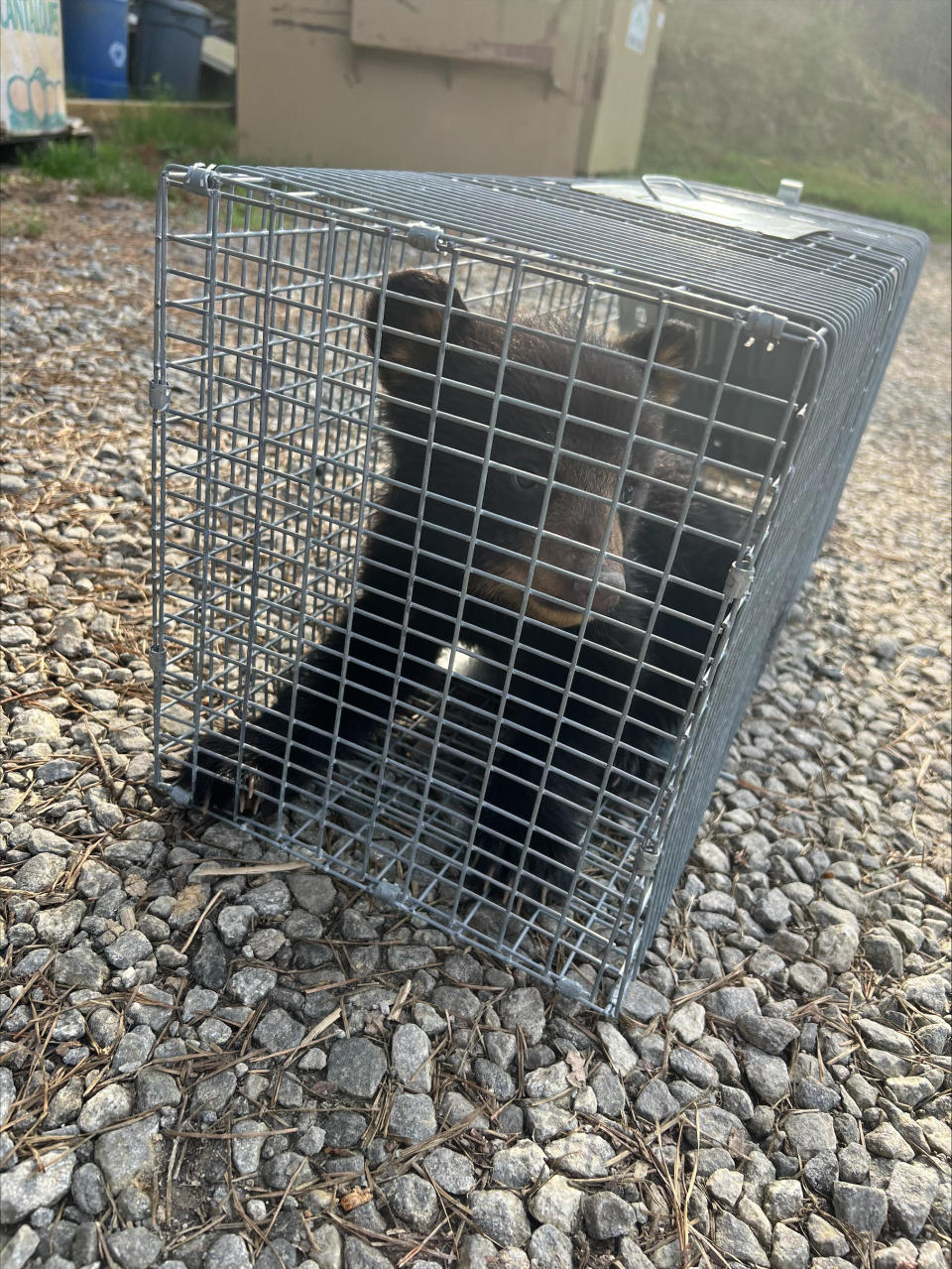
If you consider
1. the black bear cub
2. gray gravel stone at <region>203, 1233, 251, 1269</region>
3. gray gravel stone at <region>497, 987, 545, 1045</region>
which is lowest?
gray gravel stone at <region>497, 987, 545, 1045</region>

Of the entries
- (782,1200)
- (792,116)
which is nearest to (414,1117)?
(782,1200)

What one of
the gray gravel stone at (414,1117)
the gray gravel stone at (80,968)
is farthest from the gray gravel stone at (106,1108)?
the gray gravel stone at (414,1117)

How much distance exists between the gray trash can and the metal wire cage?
9.48m

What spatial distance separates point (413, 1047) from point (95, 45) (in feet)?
33.5

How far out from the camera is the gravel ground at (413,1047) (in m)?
1.47

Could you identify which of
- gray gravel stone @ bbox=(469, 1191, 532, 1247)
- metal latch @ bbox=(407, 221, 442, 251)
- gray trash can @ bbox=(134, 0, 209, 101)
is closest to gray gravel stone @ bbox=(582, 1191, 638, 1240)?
gray gravel stone @ bbox=(469, 1191, 532, 1247)

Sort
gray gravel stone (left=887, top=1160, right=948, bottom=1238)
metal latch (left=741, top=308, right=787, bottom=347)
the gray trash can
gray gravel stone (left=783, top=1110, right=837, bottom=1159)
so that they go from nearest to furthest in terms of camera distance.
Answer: metal latch (left=741, top=308, right=787, bottom=347) < gray gravel stone (left=887, top=1160, right=948, bottom=1238) < gray gravel stone (left=783, top=1110, right=837, bottom=1159) < the gray trash can

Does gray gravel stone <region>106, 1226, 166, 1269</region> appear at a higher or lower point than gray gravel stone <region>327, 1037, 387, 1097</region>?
higher

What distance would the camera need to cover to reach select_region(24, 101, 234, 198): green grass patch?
7.09 metres

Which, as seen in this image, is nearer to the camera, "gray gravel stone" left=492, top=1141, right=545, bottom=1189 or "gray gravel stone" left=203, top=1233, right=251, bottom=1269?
"gray gravel stone" left=203, top=1233, right=251, bottom=1269

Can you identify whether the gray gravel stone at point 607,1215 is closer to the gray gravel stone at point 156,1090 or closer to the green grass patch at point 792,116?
the gray gravel stone at point 156,1090

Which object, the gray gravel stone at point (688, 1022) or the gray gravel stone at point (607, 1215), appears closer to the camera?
the gray gravel stone at point (607, 1215)

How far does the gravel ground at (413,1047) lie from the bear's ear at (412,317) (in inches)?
45.2

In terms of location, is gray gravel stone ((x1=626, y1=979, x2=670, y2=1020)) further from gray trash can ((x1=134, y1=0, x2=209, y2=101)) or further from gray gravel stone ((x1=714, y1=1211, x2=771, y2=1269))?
gray trash can ((x1=134, y1=0, x2=209, y2=101))
